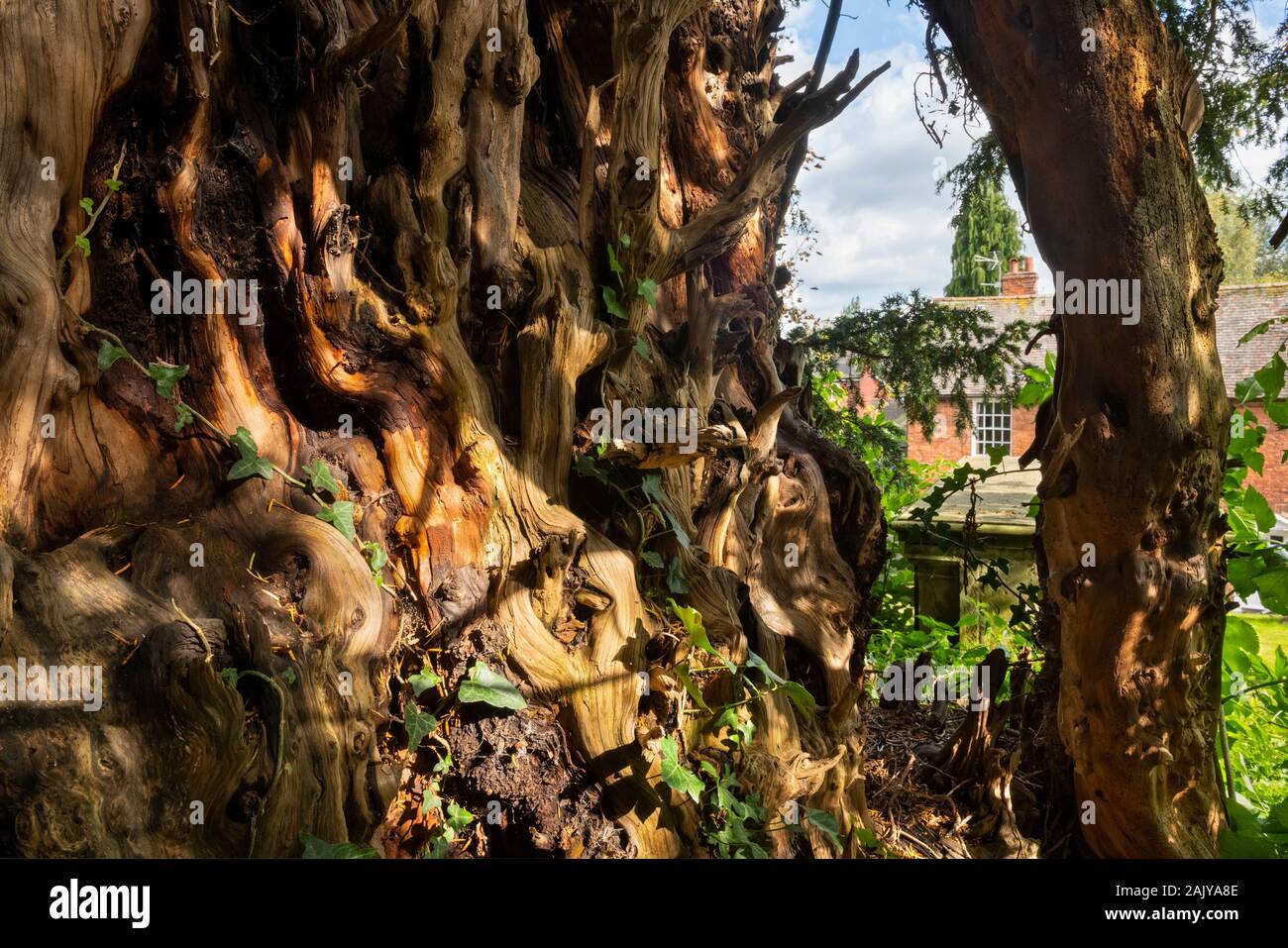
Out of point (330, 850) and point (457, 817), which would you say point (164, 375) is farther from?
point (457, 817)

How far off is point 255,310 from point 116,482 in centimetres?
62

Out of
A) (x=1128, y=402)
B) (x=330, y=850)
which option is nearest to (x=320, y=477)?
(x=330, y=850)

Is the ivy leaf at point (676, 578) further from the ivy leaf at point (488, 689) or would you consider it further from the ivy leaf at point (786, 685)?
the ivy leaf at point (488, 689)

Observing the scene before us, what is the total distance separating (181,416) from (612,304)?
1385mm

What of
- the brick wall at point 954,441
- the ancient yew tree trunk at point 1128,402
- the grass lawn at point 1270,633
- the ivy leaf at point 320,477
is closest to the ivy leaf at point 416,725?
the ivy leaf at point 320,477

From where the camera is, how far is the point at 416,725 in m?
2.38

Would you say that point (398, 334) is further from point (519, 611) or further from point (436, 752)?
point (436, 752)

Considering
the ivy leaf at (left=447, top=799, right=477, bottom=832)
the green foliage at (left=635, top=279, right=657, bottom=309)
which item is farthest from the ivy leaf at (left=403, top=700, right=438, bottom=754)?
the green foliage at (left=635, top=279, right=657, bottom=309)

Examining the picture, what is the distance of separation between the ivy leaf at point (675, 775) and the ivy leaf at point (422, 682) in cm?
70

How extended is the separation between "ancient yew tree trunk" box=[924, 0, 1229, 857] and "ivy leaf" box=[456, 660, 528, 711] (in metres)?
2.05

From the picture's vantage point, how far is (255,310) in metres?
2.62
